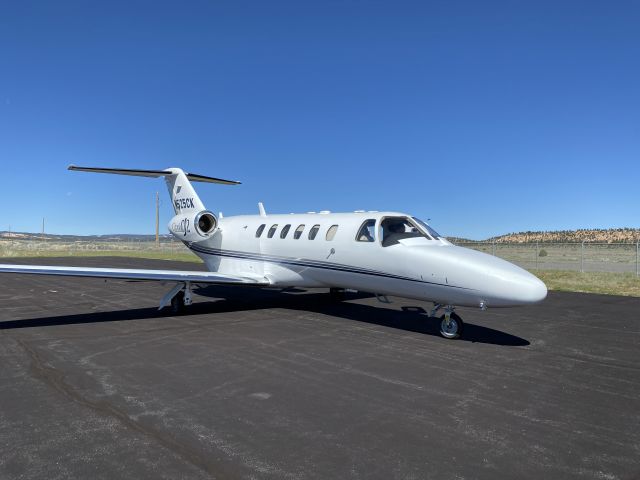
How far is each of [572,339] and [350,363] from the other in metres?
4.57

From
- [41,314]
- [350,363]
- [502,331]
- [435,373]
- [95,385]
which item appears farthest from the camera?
[41,314]

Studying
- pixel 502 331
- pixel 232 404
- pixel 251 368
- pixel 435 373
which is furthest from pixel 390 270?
pixel 232 404

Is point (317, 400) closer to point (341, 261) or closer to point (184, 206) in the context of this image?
point (341, 261)

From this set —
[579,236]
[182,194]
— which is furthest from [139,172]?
[579,236]

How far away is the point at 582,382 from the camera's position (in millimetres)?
5812

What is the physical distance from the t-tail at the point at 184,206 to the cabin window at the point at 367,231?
20.1 feet

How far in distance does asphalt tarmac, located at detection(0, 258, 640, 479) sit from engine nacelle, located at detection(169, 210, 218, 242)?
4.81 metres

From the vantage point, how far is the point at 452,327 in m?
8.29

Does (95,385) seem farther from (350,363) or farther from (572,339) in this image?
(572,339)

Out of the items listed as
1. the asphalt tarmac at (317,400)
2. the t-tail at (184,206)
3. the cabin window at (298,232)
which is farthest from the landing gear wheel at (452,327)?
the t-tail at (184,206)

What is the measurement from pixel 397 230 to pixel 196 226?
24.2 ft

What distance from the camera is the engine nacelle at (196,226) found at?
14477 millimetres

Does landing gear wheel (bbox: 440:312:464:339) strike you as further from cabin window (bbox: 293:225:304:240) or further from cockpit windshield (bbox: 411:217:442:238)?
cabin window (bbox: 293:225:304:240)

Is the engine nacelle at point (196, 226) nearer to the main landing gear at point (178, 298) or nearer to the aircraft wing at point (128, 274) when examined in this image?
the aircraft wing at point (128, 274)
